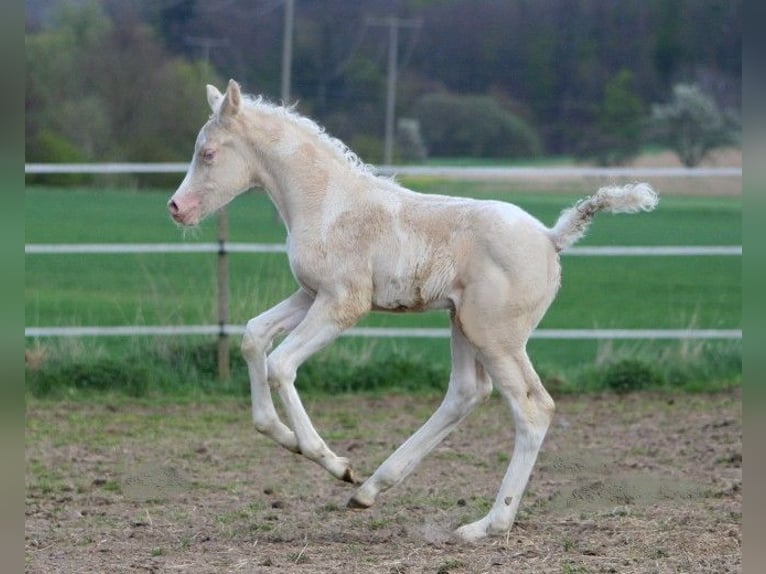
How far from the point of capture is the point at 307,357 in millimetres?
5477

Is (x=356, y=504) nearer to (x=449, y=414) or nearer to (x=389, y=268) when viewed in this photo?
(x=449, y=414)

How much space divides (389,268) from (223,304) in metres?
4.77

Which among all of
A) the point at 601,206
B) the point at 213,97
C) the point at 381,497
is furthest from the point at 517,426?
the point at 213,97

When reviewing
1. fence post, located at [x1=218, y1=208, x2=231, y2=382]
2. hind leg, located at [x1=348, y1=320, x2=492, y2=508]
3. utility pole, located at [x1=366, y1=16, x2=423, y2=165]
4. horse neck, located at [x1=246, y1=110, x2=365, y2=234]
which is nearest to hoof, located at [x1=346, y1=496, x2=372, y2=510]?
hind leg, located at [x1=348, y1=320, x2=492, y2=508]

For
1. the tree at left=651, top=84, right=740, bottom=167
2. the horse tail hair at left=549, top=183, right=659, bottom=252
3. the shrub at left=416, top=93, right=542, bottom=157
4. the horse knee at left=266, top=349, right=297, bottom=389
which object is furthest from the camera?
the shrub at left=416, top=93, right=542, bottom=157

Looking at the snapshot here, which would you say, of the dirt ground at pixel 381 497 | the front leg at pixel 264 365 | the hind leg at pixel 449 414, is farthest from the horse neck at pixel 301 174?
the dirt ground at pixel 381 497

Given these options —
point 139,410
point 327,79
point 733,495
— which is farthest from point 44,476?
point 327,79

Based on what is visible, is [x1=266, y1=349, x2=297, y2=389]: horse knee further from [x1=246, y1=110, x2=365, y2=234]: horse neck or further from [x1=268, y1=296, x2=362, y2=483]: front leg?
[x1=246, y1=110, x2=365, y2=234]: horse neck

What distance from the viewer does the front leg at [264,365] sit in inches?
221

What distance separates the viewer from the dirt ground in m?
5.34

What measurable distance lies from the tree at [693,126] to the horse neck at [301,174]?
93.3 feet

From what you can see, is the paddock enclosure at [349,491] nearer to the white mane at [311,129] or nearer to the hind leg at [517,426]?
the hind leg at [517,426]

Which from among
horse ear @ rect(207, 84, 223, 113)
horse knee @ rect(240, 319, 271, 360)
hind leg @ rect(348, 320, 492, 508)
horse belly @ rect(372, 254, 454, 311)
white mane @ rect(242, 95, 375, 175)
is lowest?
hind leg @ rect(348, 320, 492, 508)

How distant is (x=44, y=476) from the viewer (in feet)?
24.6
